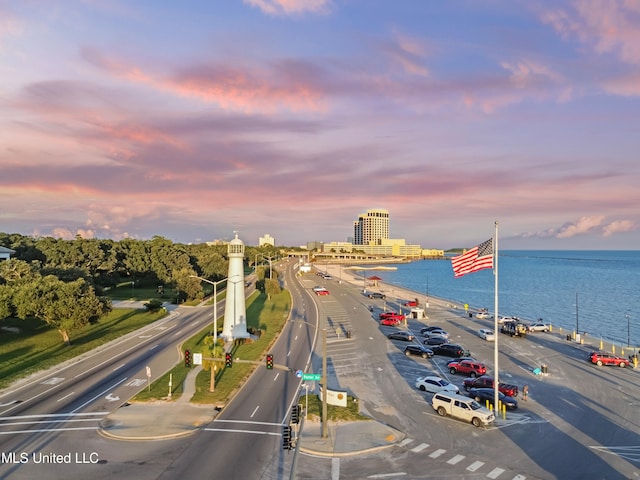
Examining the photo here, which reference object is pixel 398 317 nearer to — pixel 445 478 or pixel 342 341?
pixel 342 341

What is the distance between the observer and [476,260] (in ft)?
119

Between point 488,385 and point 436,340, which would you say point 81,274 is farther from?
point 488,385

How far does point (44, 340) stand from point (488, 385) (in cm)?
5266

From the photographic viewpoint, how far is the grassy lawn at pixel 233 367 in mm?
37062

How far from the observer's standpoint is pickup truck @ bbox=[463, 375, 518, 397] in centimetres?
3759

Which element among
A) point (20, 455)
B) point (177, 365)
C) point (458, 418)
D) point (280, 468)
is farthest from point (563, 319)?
point (20, 455)

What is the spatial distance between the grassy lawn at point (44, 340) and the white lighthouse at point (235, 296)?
1626cm

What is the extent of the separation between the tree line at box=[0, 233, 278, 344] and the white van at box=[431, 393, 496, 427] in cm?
4323

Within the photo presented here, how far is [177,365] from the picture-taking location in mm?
46469

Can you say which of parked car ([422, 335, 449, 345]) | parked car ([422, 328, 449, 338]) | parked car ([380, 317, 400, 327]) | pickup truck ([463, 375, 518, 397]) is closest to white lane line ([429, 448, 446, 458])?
pickup truck ([463, 375, 518, 397])

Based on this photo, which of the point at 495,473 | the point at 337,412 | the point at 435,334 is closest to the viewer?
the point at 495,473

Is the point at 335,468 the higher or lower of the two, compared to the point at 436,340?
lower

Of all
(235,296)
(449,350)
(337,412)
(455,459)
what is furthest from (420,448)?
(235,296)

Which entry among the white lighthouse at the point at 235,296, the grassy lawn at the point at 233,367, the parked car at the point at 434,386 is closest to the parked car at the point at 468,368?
the parked car at the point at 434,386
